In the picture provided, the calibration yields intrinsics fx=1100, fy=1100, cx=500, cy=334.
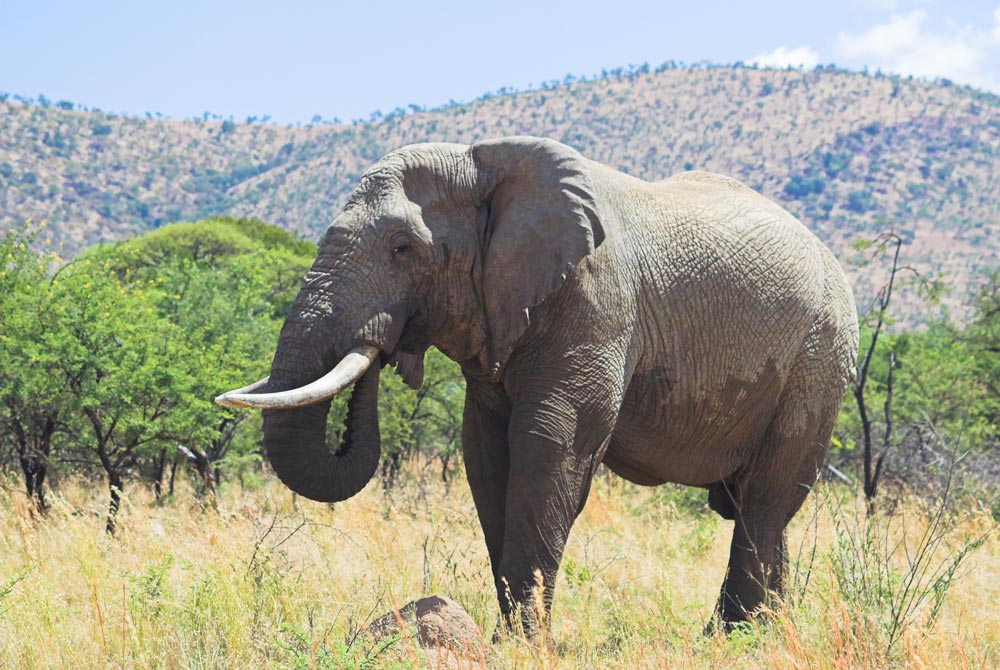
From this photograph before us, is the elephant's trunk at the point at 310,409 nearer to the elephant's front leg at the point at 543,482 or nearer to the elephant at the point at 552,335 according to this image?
the elephant at the point at 552,335

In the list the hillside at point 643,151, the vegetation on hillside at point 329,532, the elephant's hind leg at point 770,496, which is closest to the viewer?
the vegetation on hillside at point 329,532

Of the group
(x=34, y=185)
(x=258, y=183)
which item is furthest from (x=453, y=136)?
(x=34, y=185)

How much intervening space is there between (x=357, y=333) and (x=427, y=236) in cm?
61

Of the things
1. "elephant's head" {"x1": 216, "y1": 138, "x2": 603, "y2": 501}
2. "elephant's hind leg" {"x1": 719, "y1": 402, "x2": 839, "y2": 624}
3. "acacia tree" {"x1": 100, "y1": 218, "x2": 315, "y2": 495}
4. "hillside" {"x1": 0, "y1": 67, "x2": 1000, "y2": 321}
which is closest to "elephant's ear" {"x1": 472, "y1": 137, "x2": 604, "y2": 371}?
"elephant's head" {"x1": 216, "y1": 138, "x2": 603, "y2": 501}

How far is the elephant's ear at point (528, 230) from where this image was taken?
16.7 feet

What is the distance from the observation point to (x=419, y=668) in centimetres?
448

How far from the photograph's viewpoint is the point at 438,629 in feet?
16.4

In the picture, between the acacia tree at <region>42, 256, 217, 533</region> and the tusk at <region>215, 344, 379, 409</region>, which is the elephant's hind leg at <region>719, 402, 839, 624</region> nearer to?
the tusk at <region>215, 344, 379, 409</region>

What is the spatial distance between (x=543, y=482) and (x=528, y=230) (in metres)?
1.21

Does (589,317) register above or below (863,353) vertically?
below

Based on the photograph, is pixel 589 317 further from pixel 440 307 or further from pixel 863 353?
pixel 863 353

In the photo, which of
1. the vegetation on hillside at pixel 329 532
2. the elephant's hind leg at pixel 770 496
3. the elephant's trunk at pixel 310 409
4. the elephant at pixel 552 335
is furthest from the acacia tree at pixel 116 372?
the elephant's hind leg at pixel 770 496

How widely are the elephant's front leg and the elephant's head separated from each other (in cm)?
38

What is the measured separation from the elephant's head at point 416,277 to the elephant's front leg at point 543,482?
0.38 m
